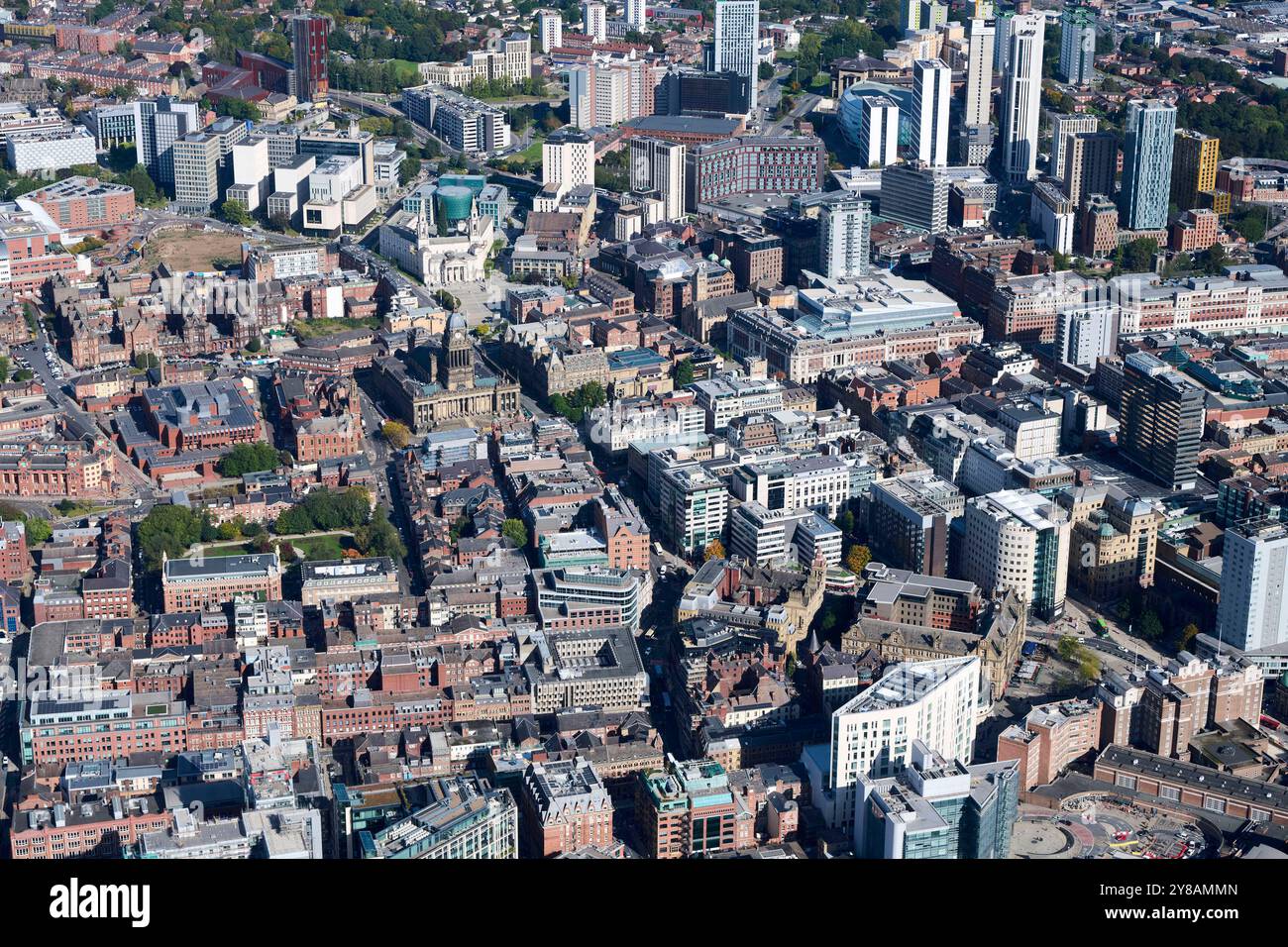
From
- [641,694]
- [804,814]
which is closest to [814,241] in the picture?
[641,694]

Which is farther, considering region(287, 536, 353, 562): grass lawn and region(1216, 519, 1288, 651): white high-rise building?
region(287, 536, 353, 562): grass lawn

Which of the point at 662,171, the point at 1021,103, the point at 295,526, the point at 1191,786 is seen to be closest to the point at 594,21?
the point at 1021,103

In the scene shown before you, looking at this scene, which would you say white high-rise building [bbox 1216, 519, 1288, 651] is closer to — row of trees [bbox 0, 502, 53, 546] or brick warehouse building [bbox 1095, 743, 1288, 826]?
brick warehouse building [bbox 1095, 743, 1288, 826]

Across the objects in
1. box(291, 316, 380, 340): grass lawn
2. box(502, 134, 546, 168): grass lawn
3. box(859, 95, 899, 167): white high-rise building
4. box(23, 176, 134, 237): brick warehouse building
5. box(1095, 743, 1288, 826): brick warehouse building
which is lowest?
box(1095, 743, 1288, 826): brick warehouse building

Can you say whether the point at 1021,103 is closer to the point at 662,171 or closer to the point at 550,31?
the point at 662,171

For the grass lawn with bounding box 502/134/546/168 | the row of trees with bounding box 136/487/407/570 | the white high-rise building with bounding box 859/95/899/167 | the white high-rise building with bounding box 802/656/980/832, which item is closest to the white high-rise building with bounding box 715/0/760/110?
the white high-rise building with bounding box 859/95/899/167
